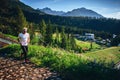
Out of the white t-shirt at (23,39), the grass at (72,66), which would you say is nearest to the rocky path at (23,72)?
the grass at (72,66)

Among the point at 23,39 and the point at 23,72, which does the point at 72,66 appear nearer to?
the point at 23,72

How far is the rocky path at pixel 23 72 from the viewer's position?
11.1 m

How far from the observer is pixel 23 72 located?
1198 centimetres

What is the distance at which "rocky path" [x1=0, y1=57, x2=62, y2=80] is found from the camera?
1111 centimetres

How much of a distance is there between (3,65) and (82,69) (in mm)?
5241

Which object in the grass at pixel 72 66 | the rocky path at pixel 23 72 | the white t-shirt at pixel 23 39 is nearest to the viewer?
the grass at pixel 72 66

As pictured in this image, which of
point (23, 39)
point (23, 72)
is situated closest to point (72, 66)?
point (23, 72)

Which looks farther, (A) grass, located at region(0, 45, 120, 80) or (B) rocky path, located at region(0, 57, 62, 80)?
(B) rocky path, located at region(0, 57, 62, 80)

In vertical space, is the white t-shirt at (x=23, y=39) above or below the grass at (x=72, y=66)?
above

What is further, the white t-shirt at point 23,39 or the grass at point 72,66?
the white t-shirt at point 23,39

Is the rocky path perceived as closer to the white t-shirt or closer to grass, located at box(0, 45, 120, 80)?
grass, located at box(0, 45, 120, 80)

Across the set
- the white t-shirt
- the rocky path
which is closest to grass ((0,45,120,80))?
the rocky path

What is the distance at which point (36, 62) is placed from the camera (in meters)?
13.9

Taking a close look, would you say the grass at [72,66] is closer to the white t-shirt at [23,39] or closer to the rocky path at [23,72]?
the rocky path at [23,72]
